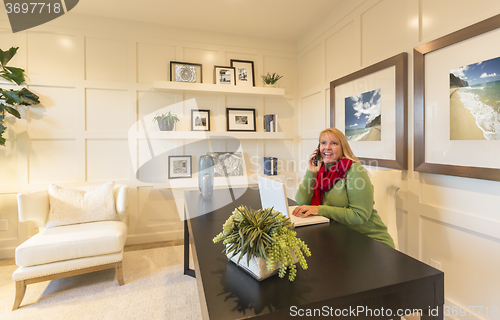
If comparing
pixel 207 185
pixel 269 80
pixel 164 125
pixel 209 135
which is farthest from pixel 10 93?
pixel 269 80

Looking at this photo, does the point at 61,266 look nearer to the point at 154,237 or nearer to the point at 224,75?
the point at 154,237

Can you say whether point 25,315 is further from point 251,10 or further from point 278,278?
point 251,10

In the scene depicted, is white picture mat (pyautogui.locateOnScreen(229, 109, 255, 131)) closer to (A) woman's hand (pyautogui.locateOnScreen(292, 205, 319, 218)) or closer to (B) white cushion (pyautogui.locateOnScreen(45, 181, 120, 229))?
(B) white cushion (pyautogui.locateOnScreen(45, 181, 120, 229))

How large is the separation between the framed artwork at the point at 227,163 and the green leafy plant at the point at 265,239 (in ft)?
8.05

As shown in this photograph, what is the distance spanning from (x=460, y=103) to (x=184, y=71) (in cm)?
279

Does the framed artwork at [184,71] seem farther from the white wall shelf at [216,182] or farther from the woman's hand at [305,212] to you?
the woman's hand at [305,212]

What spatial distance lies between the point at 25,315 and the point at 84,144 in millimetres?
1734

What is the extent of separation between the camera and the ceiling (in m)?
2.67

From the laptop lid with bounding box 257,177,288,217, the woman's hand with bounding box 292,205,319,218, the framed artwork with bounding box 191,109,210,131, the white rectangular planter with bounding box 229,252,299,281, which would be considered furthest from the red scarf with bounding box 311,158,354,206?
the framed artwork with bounding box 191,109,210,131

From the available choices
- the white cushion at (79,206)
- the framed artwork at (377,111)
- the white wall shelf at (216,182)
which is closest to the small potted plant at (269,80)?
the framed artwork at (377,111)

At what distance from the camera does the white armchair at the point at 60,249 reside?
6.35 feet

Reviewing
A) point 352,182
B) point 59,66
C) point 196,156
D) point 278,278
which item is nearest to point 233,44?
point 196,156

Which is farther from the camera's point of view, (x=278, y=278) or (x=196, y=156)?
(x=196, y=156)

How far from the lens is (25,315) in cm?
183
